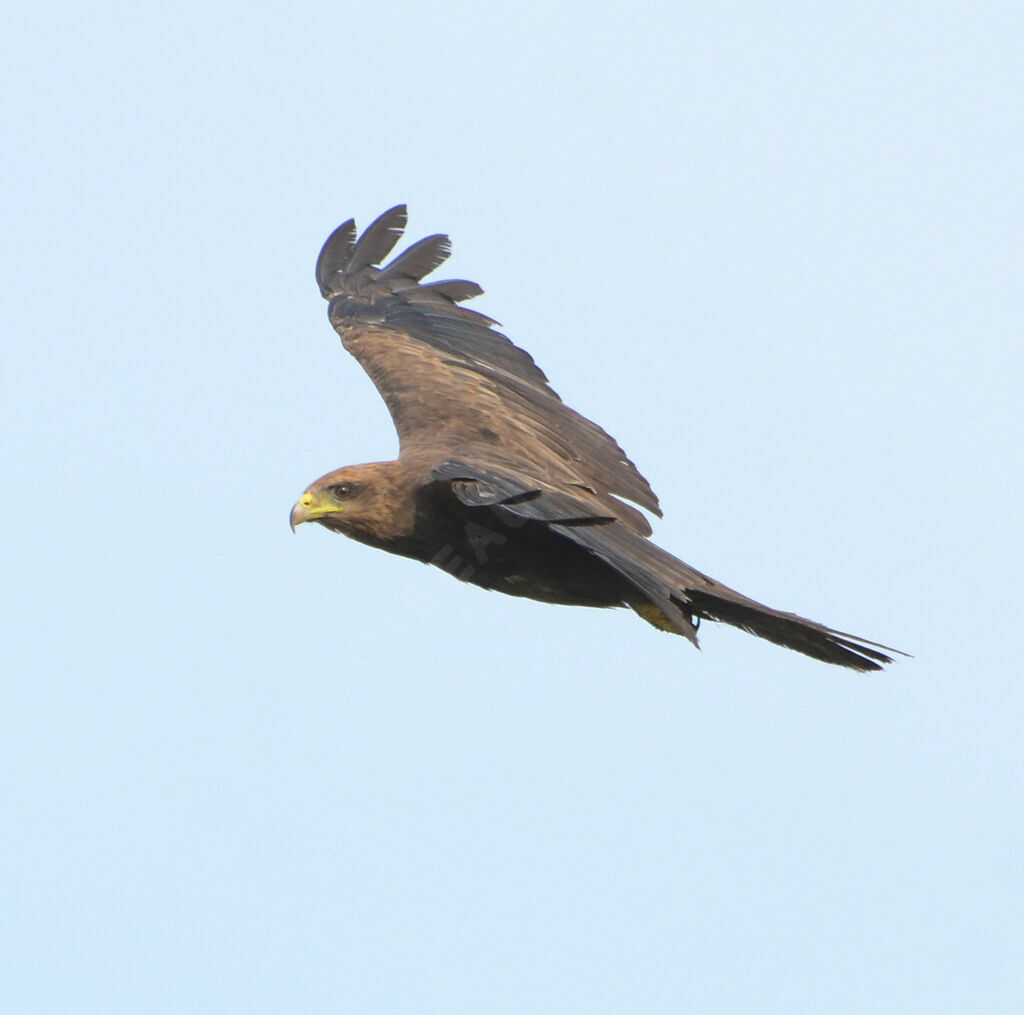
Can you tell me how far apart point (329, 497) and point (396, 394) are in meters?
1.52

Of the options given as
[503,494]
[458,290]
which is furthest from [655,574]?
[458,290]

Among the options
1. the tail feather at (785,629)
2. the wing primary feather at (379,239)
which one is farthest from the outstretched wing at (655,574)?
the wing primary feather at (379,239)

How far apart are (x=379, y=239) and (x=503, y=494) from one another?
4.52 m

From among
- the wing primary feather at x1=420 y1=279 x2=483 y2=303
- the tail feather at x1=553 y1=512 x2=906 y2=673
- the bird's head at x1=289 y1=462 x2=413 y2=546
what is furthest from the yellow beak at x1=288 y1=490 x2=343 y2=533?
the wing primary feather at x1=420 y1=279 x2=483 y2=303

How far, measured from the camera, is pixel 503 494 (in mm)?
8000

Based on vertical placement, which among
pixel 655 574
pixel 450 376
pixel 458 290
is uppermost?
pixel 458 290

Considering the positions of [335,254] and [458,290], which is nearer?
[458,290]

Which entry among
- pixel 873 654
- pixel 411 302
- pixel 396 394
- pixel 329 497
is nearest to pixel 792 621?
pixel 873 654

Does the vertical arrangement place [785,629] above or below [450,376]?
below

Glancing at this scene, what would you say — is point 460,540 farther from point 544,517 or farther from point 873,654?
point 873,654

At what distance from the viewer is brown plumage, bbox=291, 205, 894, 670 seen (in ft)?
26.5

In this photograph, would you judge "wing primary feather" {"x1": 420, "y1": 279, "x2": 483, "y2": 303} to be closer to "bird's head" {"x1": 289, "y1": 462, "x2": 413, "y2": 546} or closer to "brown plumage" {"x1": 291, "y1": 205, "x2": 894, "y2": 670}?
"brown plumage" {"x1": 291, "y1": 205, "x2": 894, "y2": 670}

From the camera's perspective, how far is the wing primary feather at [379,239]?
39.9ft

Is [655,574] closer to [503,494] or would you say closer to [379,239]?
[503,494]
